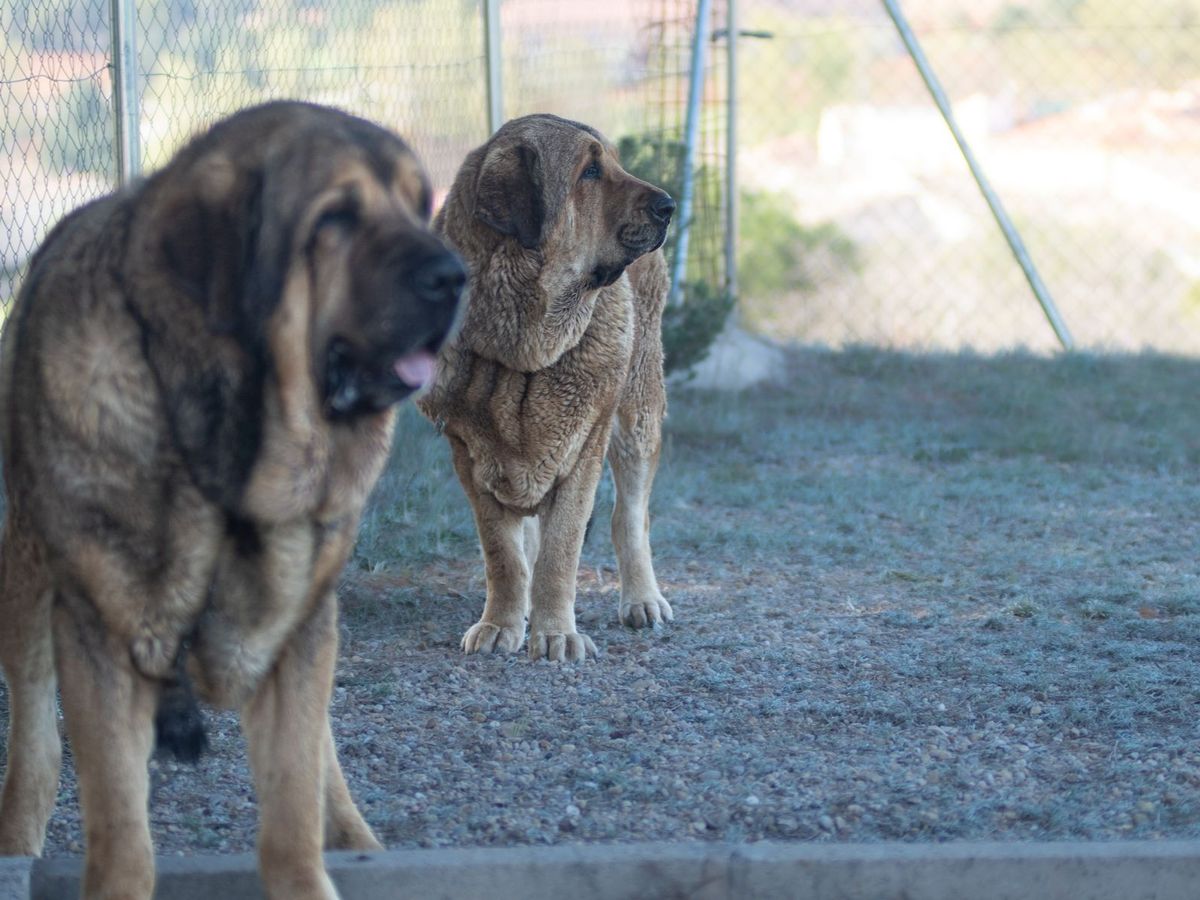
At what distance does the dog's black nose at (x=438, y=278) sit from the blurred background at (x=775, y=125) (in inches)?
94.3

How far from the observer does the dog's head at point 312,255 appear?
2504 mm

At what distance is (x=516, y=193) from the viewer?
15.4 ft

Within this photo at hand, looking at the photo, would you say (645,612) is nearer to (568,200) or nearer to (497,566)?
(497,566)

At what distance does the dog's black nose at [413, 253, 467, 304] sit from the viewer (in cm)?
254

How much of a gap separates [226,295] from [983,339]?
1125cm

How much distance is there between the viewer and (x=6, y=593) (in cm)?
307

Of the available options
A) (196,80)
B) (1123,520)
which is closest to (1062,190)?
(1123,520)

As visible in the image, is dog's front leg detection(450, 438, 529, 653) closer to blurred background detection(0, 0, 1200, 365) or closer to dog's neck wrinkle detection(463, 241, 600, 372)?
dog's neck wrinkle detection(463, 241, 600, 372)

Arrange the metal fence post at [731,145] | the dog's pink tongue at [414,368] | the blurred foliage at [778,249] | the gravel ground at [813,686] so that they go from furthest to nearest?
the blurred foliage at [778,249] → the metal fence post at [731,145] → the gravel ground at [813,686] → the dog's pink tongue at [414,368]

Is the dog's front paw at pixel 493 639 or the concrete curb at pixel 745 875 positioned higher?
the concrete curb at pixel 745 875

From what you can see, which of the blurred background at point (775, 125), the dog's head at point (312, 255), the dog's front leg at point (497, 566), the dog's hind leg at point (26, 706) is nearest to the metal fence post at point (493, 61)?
the blurred background at point (775, 125)

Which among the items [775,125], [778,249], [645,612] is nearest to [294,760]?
[645,612]

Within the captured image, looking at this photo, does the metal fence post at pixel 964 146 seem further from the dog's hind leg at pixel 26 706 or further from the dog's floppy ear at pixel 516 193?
the dog's hind leg at pixel 26 706

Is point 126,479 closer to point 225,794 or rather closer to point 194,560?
point 194,560
